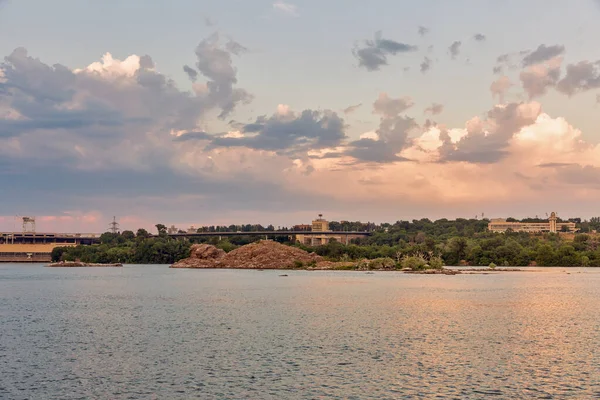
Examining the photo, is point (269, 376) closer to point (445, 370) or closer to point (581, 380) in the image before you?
point (445, 370)

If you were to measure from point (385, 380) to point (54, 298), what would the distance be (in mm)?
96563

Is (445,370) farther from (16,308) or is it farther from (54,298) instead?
(54,298)

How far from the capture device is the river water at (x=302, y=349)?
43906 millimetres

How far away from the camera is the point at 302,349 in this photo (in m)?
59.7

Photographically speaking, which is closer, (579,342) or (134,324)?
(579,342)

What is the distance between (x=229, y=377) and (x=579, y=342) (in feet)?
121

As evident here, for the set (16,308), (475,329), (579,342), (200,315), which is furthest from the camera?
(16,308)

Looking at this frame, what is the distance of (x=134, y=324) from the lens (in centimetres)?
8031

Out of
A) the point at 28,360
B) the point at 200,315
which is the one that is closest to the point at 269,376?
the point at 28,360

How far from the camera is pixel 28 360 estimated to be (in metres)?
54.2

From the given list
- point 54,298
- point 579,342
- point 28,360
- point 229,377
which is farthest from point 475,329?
point 54,298

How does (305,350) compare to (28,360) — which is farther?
(305,350)

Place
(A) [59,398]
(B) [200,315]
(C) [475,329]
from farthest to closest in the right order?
1. (B) [200,315]
2. (C) [475,329]
3. (A) [59,398]

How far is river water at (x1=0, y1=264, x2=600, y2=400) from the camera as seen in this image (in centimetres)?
4391
